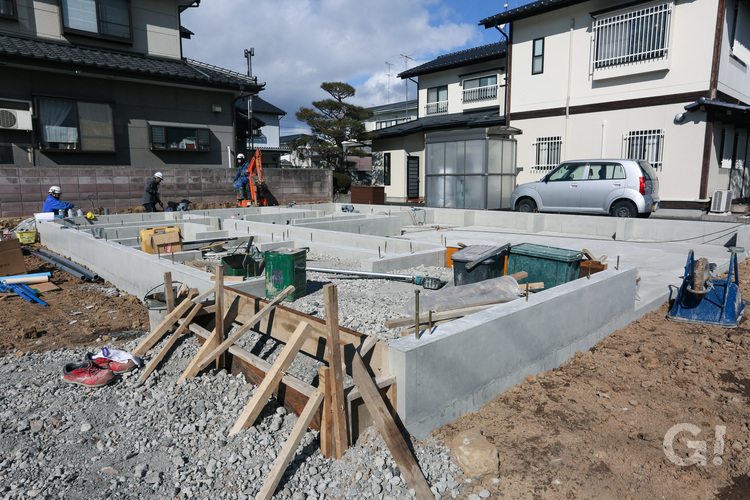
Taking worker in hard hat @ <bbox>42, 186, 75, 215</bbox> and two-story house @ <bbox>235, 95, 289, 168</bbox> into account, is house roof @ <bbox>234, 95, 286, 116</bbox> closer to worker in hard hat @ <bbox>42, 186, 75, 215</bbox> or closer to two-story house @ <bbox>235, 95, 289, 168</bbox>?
two-story house @ <bbox>235, 95, 289, 168</bbox>

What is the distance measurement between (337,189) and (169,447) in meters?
18.8

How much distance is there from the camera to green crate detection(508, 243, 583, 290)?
534 centimetres

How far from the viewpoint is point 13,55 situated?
12.2 m

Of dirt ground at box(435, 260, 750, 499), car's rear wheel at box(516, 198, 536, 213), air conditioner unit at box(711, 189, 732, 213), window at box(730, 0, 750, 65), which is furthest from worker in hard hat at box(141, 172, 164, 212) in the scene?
window at box(730, 0, 750, 65)

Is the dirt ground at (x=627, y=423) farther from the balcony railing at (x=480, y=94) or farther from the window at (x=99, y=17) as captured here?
the balcony railing at (x=480, y=94)

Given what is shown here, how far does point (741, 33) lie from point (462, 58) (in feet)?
34.6

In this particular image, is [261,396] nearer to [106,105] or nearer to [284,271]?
[284,271]

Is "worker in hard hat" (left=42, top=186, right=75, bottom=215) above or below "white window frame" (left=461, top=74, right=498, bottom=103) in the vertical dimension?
below

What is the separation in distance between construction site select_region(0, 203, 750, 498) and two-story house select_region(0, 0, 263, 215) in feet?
25.3

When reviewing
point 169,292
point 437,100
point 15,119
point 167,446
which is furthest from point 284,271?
point 437,100

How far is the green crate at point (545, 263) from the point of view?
17.5ft

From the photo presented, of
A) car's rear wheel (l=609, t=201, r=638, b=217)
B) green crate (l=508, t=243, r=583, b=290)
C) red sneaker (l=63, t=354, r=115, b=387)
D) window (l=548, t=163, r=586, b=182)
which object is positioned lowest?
red sneaker (l=63, t=354, r=115, b=387)

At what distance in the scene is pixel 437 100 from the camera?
22.6 metres

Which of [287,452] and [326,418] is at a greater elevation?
[326,418]
